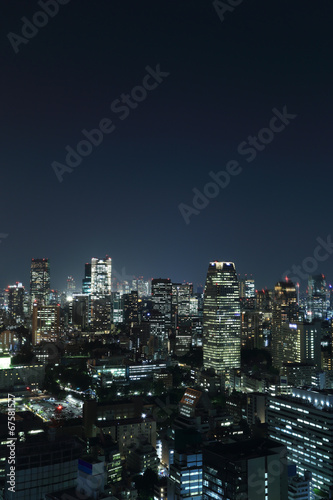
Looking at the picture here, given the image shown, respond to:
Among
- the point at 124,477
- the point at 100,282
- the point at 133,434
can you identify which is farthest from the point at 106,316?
the point at 124,477

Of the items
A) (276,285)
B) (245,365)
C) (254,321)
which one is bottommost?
(245,365)

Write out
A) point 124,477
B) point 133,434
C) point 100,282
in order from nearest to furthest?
point 124,477 < point 133,434 < point 100,282

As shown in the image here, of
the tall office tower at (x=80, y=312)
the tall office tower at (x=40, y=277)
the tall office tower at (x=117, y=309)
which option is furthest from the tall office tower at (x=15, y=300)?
the tall office tower at (x=117, y=309)

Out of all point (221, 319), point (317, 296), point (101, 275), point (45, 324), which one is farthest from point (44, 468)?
point (101, 275)

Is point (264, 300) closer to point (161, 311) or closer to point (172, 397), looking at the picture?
point (161, 311)

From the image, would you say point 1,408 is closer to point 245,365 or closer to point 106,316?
point 245,365

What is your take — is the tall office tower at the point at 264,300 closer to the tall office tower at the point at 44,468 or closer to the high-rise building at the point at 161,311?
the high-rise building at the point at 161,311

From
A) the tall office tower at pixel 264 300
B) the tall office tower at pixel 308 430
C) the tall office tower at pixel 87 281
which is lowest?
the tall office tower at pixel 308 430
